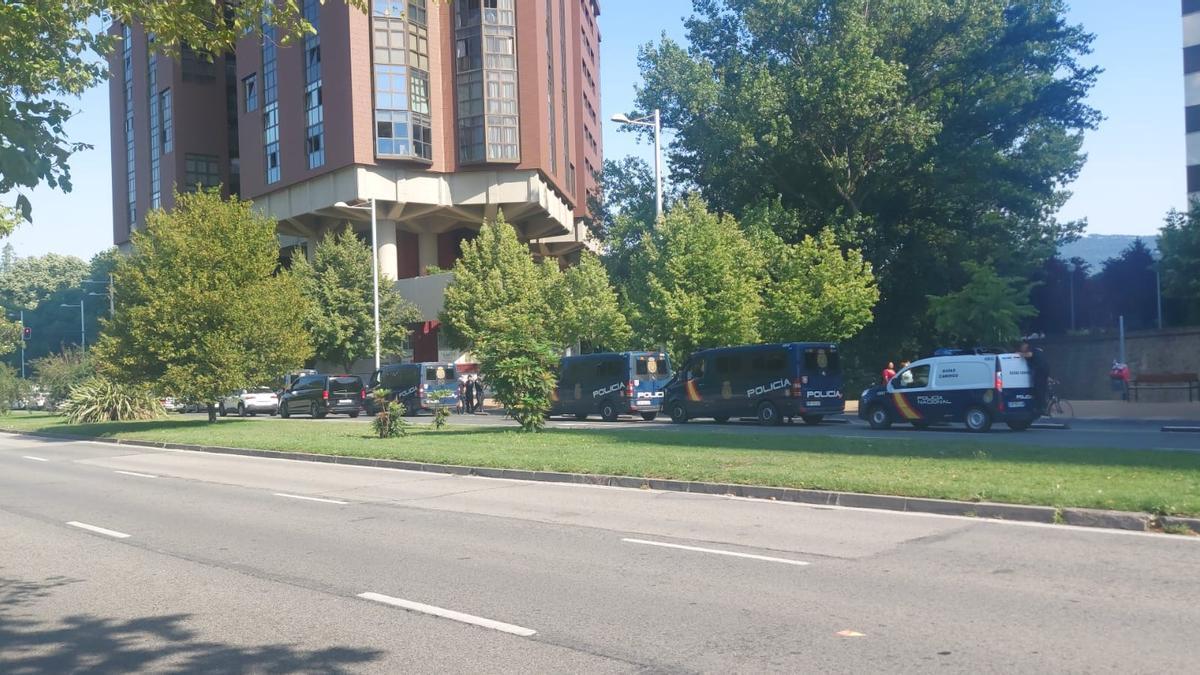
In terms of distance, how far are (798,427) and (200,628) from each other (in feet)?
72.3

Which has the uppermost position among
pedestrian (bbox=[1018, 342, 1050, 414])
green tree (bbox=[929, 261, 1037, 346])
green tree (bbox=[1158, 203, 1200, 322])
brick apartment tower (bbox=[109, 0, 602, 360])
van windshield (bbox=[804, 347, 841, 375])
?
brick apartment tower (bbox=[109, 0, 602, 360])

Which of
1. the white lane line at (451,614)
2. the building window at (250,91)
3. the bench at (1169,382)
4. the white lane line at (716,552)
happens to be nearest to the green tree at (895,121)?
the bench at (1169,382)

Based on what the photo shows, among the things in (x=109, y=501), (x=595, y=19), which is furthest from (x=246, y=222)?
(x=595, y=19)

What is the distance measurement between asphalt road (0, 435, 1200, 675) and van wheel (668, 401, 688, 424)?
1741 centimetres

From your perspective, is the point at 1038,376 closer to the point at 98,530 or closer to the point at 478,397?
the point at 98,530

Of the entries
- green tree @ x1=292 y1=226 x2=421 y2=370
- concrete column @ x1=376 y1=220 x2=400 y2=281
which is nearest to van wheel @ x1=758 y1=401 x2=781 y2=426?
green tree @ x1=292 y1=226 x2=421 y2=370

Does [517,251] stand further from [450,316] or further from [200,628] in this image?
[200,628]

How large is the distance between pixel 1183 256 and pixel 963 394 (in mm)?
19475

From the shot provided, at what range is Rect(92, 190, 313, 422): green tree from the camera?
3278 cm

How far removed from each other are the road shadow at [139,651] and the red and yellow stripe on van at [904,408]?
68.0 ft

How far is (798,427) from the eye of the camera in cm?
2756

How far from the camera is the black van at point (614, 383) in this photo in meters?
32.9

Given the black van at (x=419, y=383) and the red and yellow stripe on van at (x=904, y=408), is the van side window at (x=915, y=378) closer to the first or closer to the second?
the red and yellow stripe on van at (x=904, y=408)

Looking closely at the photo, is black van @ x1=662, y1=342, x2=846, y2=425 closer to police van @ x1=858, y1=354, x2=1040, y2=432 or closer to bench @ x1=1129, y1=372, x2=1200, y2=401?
police van @ x1=858, y1=354, x2=1040, y2=432
